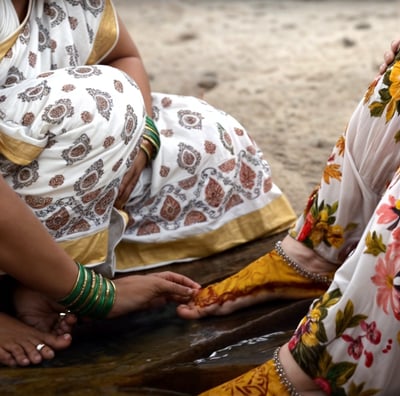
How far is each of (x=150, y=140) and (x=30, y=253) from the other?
0.54m

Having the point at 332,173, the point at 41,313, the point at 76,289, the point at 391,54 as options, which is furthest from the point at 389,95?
the point at 41,313

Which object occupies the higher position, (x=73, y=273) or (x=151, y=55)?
(x=73, y=273)

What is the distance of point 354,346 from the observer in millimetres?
1657

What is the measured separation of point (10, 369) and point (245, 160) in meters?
0.88

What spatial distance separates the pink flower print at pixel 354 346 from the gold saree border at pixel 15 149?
786 millimetres

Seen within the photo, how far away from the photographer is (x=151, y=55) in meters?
4.66

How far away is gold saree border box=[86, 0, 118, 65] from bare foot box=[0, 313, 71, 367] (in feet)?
2.25

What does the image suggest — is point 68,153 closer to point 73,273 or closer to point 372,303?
point 73,273

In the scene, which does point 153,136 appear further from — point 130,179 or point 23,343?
point 23,343

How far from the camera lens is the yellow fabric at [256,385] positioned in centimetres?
177

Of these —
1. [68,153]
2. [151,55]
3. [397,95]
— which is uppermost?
[397,95]

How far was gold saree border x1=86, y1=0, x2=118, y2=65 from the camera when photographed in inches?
92.4

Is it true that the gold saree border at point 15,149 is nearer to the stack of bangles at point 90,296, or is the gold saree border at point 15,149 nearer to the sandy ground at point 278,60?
the stack of bangles at point 90,296

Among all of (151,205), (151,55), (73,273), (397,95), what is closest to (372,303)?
(397,95)
